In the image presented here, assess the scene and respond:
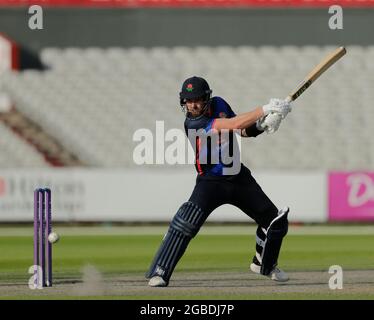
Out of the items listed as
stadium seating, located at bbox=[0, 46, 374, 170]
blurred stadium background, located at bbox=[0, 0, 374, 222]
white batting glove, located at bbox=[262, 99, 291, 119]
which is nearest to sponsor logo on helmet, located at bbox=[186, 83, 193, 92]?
white batting glove, located at bbox=[262, 99, 291, 119]

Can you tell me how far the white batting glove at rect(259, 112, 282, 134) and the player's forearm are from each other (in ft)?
0.29

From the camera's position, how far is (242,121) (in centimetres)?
839

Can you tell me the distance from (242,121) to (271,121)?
0.25m

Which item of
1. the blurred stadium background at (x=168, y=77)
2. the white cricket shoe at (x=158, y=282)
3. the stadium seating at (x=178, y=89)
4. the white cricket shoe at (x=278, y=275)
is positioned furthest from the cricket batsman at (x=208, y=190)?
the stadium seating at (x=178, y=89)

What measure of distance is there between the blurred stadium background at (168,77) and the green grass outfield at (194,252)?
2300 mm

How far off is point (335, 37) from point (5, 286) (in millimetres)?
19083

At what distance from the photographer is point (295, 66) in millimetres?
26266

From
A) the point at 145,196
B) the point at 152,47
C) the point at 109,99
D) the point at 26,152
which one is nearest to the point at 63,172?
the point at 145,196

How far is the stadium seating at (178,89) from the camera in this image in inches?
941

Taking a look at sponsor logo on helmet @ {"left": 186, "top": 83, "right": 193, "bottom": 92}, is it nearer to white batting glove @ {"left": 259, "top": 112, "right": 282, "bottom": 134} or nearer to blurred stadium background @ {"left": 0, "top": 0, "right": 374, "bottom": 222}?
white batting glove @ {"left": 259, "top": 112, "right": 282, "bottom": 134}

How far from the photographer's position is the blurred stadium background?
78.2ft

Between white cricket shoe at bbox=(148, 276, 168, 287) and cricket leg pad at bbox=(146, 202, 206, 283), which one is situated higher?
cricket leg pad at bbox=(146, 202, 206, 283)

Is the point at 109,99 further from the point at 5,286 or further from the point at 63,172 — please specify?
the point at 5,286

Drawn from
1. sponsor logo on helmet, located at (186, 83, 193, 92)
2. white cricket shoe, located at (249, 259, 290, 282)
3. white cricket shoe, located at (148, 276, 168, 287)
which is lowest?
white cricket shoe, located at (148, 276, 168, 287)
